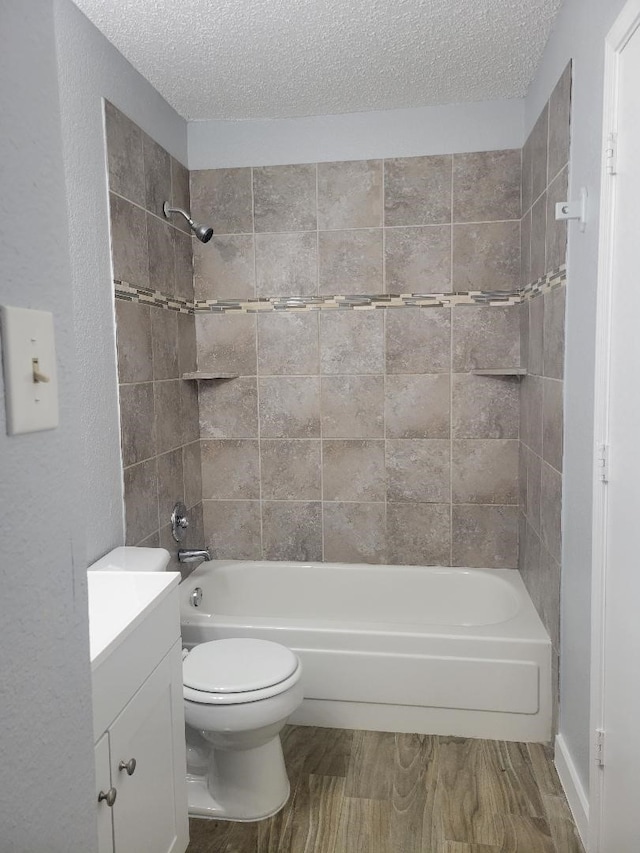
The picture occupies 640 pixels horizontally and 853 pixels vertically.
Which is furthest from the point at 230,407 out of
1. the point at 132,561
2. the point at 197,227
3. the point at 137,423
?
the point at 132,561

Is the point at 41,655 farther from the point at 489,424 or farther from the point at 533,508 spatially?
the point at 489,424

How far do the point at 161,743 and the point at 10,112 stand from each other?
1435mm

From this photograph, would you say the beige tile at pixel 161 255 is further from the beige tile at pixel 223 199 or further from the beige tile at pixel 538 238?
the beige tile at pixel 538 238

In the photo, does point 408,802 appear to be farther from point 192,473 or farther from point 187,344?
point 187,344

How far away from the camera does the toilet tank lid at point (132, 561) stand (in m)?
2.12

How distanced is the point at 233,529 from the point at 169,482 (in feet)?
1.85

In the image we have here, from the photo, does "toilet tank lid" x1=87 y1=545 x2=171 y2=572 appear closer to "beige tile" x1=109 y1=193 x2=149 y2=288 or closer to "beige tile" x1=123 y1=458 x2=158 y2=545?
"beige tile" x1=123 y1=458 x2=158 y2=545

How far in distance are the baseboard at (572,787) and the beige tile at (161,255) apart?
2.26 m

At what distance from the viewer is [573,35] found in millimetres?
1995

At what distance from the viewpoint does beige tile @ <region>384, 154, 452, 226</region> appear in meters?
2.99

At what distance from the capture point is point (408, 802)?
2.09 meters

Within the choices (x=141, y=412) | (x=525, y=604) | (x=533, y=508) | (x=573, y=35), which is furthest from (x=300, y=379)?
Answer: (x=573, y=35)

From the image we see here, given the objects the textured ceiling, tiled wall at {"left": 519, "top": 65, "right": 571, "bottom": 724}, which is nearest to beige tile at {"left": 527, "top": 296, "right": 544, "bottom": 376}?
tiled wall at {"left": 519, "top": 65, "right": 571, "bottom": 724}

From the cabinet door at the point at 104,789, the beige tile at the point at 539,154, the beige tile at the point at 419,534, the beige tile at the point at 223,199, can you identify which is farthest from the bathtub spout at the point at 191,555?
Result: the beige tile at the point at 539,154
